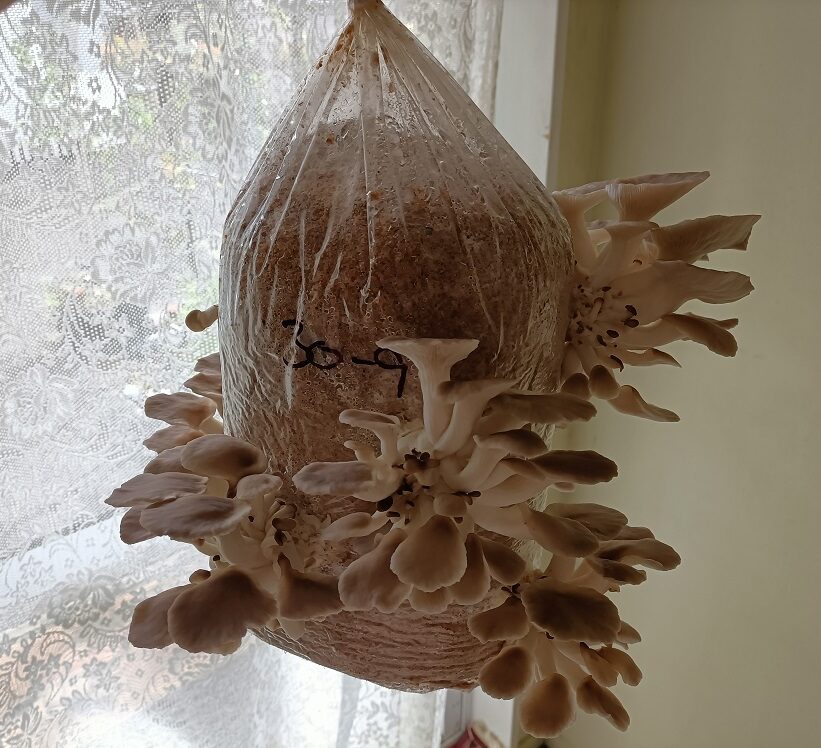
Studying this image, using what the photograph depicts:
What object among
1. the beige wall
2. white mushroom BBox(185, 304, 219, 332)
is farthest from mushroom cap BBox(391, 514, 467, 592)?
the beige wall

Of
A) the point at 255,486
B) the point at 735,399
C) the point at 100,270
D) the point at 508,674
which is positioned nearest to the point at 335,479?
the point at 255,486

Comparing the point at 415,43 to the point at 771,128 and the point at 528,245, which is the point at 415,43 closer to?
the point at 528,245

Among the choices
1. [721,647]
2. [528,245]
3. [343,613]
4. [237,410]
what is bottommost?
[721,647]

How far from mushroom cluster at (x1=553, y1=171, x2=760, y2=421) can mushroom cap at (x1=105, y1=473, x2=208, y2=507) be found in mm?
226

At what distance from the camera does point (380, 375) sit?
36cm

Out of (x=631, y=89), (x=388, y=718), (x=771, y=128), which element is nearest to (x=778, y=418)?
(x=771, y=128)

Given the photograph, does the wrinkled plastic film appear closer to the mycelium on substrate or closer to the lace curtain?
the mycelium on substrate

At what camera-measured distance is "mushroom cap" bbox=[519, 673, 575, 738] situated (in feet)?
1.21

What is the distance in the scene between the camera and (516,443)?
0.29 metres

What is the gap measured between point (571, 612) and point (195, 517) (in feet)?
0.61

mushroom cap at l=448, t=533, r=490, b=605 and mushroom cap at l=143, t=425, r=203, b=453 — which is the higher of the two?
mushroom cap at l=143, t=425, r=203, b=453

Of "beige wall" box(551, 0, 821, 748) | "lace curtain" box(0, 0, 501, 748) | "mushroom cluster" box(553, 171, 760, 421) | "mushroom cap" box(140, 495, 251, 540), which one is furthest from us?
"beige wall" box(551, 0, 821, 748)

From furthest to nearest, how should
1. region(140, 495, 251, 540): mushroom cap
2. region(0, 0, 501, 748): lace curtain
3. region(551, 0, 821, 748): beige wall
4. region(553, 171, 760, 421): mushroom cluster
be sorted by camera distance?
region(551, 0, 821, 748): beige wall → region(0, 0, 501, 748): lace curtain → region(553, 171, 760, 421): mushroom cluster → region(140, 495, 251, 540): mushroom cap

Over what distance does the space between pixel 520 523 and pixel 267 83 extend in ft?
1.96
